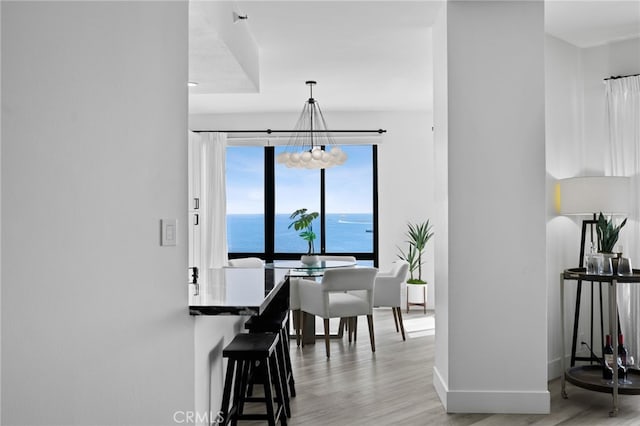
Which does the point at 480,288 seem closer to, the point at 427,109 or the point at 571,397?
the point at 571,397

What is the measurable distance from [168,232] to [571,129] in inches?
126

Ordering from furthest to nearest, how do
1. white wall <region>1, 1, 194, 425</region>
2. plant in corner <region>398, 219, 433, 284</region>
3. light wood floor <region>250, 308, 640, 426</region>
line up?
1. plant in corner <region>398, 219, 433, 284</region>
2. light wood floor <region>250, 308, 640, 426</region>
3. white wall <region>1, 1, 194, 425</region>

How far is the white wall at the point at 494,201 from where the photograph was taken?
333cm

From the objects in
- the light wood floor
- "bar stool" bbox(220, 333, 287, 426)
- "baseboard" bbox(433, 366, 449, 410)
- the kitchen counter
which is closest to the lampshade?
the light wood floor

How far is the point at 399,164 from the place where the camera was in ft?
23.4

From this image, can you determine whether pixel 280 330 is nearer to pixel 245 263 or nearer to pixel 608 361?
pixel 608 361

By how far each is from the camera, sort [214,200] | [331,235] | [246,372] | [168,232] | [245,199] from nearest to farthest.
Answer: [168,232] → [246,372] → [214,200] → [331,235] → [245,199]

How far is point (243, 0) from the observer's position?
11.1 ft

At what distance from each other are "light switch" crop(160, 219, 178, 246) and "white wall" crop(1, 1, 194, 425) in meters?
0.03

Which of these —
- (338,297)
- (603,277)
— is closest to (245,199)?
(338,297)

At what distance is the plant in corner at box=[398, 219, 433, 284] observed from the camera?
269 inches

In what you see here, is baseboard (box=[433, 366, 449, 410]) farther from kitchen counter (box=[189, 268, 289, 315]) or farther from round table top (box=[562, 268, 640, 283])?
kitchen counter (box=[189, 268, 289, 315])

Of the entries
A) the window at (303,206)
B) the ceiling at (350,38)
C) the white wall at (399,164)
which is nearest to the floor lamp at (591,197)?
the ceiling at (350,38)

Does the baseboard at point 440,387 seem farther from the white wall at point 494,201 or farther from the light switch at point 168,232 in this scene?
the light switch at point 168,232
